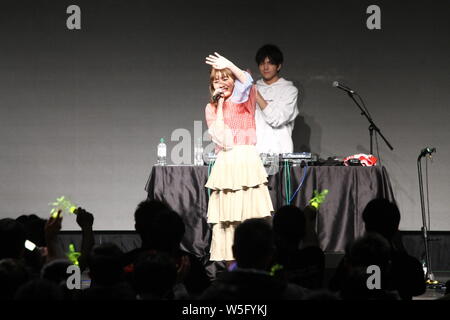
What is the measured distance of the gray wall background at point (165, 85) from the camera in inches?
287

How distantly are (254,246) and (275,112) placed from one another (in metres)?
3.93

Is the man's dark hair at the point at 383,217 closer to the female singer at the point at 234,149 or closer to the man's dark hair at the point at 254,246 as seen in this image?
the man's dark hair at the point at 254,246

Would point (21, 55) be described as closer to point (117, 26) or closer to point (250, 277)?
point (117, 26)

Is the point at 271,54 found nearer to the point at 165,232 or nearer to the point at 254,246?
the point at 165,232

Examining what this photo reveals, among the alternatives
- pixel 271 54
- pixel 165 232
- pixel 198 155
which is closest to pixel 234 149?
pixel 198 155

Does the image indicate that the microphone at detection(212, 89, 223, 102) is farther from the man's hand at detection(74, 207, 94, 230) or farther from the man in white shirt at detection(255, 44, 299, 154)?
the man's hand at detection(74, 207, 94, 230)

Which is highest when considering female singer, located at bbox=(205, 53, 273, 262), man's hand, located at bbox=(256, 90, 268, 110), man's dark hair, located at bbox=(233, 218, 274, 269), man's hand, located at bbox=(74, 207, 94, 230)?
man's hand, located at bbox=(256, 90, 268, 110)

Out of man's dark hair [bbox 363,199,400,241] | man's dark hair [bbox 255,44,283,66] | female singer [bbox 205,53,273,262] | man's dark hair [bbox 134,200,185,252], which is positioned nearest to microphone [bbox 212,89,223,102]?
female singer [bbox 205,53,273,262]

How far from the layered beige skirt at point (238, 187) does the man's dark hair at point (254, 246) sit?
97.1 inches

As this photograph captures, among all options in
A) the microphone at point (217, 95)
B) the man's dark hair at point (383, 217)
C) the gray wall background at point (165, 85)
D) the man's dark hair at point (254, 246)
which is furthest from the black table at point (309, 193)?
the man's dark hair at point (254, 246)

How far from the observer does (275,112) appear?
6.53 m

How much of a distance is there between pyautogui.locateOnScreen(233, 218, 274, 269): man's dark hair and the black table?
3.16 m

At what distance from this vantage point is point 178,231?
3.14m

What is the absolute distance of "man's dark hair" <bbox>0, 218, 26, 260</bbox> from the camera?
312 centimetres
